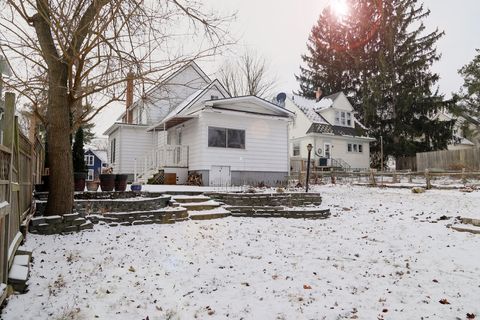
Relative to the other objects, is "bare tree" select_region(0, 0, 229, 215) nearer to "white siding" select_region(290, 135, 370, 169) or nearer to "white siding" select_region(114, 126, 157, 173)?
"white siding" select_region(114, 126, 157, 173)

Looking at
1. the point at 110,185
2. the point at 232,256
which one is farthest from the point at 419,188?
the point at 110,185

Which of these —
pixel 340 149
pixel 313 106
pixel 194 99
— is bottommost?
pixel 340 149

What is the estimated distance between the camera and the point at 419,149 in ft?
96.4

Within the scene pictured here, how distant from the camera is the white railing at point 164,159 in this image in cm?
1678

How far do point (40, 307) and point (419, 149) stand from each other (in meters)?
31.6

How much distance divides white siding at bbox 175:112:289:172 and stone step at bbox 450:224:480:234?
9397mm

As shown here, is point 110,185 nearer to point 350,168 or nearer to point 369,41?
point 350,168

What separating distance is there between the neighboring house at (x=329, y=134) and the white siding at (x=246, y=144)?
9.49 metres

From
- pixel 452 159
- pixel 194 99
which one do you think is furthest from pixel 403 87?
pixel 194 99

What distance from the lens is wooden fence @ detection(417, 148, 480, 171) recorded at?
65.7ft

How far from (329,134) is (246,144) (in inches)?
507

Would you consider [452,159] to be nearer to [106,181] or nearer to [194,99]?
[194,99]

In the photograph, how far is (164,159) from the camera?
17.0m

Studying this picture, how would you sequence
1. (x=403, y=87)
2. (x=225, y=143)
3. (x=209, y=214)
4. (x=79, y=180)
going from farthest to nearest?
(x=403, y=87) → (x=225, y=143) → (x=79, y=180) → (x=209, y=214)
